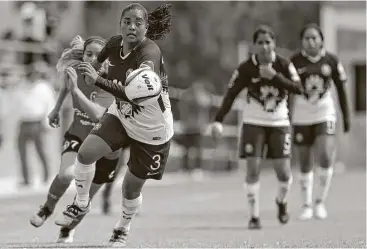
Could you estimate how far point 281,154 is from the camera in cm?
1330

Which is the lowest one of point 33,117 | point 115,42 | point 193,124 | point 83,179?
point 193,124

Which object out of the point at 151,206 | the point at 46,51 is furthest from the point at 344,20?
the point at 151,206

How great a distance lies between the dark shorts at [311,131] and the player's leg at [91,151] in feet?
16.5

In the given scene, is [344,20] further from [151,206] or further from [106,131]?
[106,131]

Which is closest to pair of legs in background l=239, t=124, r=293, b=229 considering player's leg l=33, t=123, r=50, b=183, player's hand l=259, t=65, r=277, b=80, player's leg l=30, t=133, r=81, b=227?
player's hand l=259, t=65, r=277, b=80

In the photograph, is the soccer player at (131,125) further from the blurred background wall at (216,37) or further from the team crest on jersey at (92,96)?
the blurred background wall at (216,37)

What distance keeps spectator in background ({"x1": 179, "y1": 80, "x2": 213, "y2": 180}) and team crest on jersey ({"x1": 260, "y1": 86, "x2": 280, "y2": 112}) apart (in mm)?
11749

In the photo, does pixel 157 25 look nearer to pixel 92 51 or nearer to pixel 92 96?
pixel 92 51

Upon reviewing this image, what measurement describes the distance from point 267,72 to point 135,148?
323 cm

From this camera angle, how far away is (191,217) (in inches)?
587

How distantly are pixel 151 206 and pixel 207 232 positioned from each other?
451 cm

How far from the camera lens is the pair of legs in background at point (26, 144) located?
20516 mm

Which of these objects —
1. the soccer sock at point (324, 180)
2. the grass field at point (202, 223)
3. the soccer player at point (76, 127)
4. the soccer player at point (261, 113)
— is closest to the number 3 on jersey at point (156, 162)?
the grass field at point (202, 223)

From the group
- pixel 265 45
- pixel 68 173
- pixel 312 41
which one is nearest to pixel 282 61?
pixel 265 45
